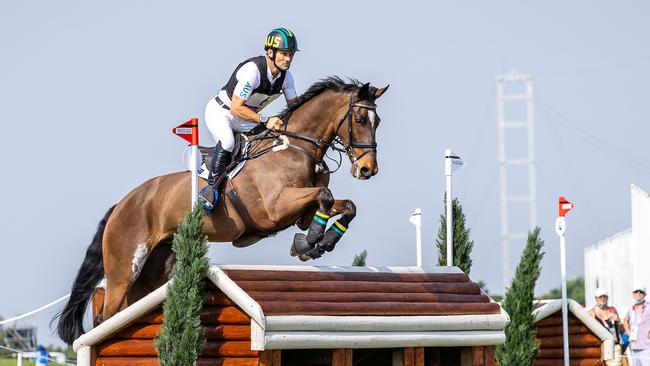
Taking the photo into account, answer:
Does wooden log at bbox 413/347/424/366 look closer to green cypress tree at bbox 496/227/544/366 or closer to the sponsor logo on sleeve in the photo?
green cypress tree at bbox 496/227/544/366

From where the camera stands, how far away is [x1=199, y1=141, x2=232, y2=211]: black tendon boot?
7945 millimetres

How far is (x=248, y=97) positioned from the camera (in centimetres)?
805

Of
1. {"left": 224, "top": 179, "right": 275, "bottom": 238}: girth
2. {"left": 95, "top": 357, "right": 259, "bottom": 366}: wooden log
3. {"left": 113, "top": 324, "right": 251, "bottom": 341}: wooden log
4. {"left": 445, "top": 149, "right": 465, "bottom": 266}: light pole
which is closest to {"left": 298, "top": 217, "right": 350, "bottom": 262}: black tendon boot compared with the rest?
{"left": 224, "top": 179, "right": 275, "bottom": 238}: girth

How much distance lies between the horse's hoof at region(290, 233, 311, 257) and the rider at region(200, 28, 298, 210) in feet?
2.48

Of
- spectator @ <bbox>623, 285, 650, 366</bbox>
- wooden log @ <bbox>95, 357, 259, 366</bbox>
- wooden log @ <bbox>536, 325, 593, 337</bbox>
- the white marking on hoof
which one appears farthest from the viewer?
spectator @ <bbox>623, 285, 650, 366</bbox>

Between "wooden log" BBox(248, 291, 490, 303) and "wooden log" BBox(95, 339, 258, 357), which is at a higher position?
"wooden log" BBox(248, 291, 490, 303)

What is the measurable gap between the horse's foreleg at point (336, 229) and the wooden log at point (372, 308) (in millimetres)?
343

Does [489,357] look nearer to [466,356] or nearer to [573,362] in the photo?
[466,356]

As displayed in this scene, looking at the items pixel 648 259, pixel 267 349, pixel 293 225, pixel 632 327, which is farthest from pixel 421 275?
pixel 648 259

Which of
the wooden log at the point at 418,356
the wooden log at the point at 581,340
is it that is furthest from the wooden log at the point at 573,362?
the wooden log at the point at 418,356

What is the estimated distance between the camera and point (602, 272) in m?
18.2

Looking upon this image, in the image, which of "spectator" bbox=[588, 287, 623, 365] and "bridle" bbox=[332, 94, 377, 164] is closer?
"bridle" bbox=[332, 94, 377, 164]

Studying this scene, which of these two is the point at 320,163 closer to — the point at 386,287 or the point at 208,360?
the point at 386,287

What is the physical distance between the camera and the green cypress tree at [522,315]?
31.0 feet
